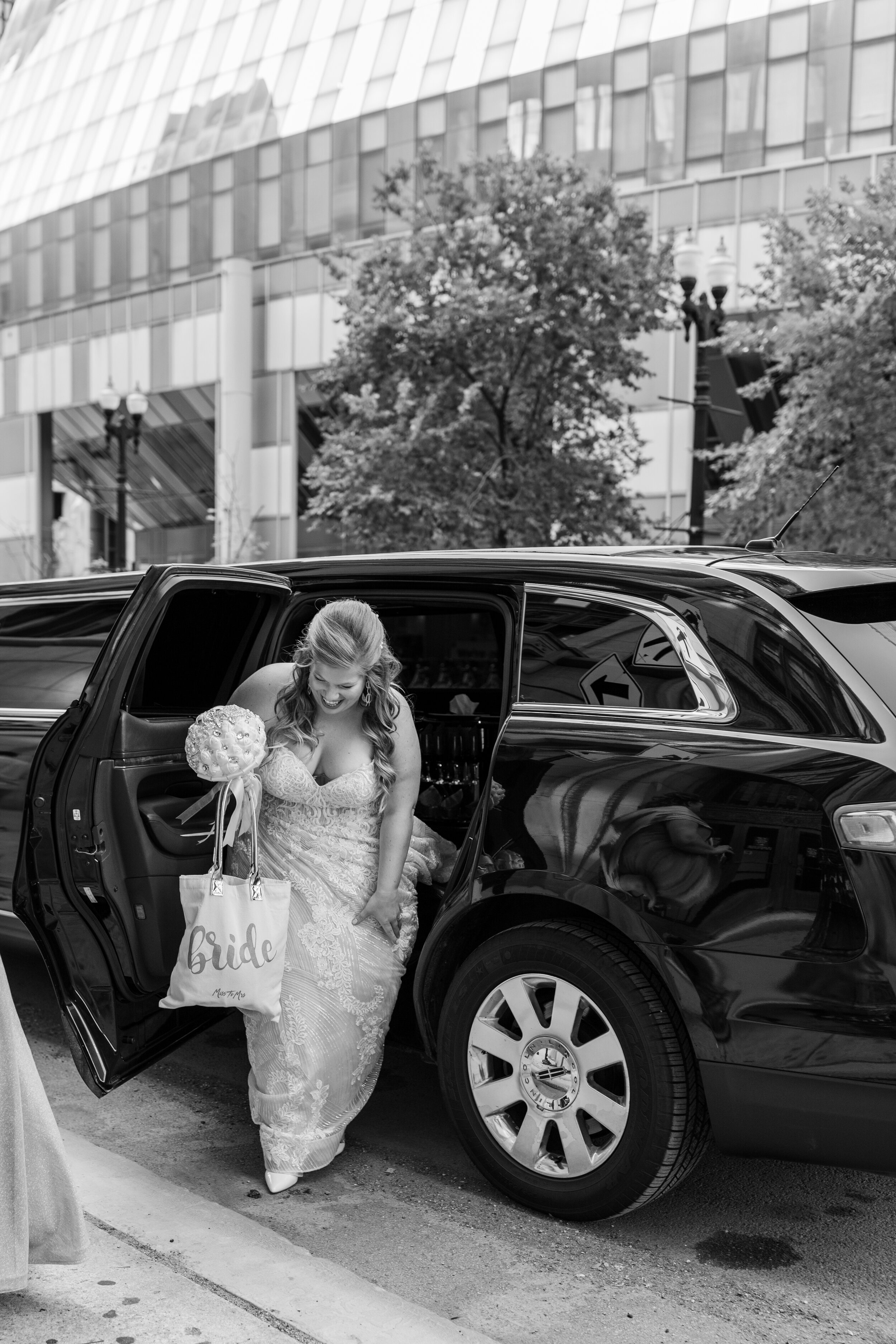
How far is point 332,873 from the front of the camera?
376cm

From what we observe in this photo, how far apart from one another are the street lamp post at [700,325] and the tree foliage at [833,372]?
0.43 metres

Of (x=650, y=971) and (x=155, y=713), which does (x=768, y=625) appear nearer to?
(x=650, y=971)

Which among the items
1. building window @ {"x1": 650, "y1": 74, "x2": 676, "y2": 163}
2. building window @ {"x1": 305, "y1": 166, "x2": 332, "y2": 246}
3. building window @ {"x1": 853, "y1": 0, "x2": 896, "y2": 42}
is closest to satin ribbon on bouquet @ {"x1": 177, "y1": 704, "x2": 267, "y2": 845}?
building window @ {"x1": 853, "y1": 0, "x2": 896, "y2": 42}

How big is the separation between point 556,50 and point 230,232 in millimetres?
10798

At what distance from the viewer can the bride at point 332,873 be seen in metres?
3.68

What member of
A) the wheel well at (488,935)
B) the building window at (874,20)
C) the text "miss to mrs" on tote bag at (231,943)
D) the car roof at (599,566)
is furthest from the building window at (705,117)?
the text "miss to mrs" on tote bag at (231,943)

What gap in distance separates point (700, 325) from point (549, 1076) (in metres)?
12.7

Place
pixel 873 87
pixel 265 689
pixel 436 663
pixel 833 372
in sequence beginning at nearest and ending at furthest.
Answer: pixel 265 689
pixel 436 663
pixel 833 372
pixel 873 87

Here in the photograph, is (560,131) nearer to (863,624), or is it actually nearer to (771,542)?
(771,542)

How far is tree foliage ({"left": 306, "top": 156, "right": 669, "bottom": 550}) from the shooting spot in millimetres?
16078

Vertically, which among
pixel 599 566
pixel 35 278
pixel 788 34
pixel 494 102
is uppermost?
pixel 788 34

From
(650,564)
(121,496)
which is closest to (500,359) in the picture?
(121,496)

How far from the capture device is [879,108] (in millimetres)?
25656

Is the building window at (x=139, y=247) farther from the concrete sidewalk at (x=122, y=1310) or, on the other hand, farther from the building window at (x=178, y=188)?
the concrete sidewalk at (x=122, y=1310)
